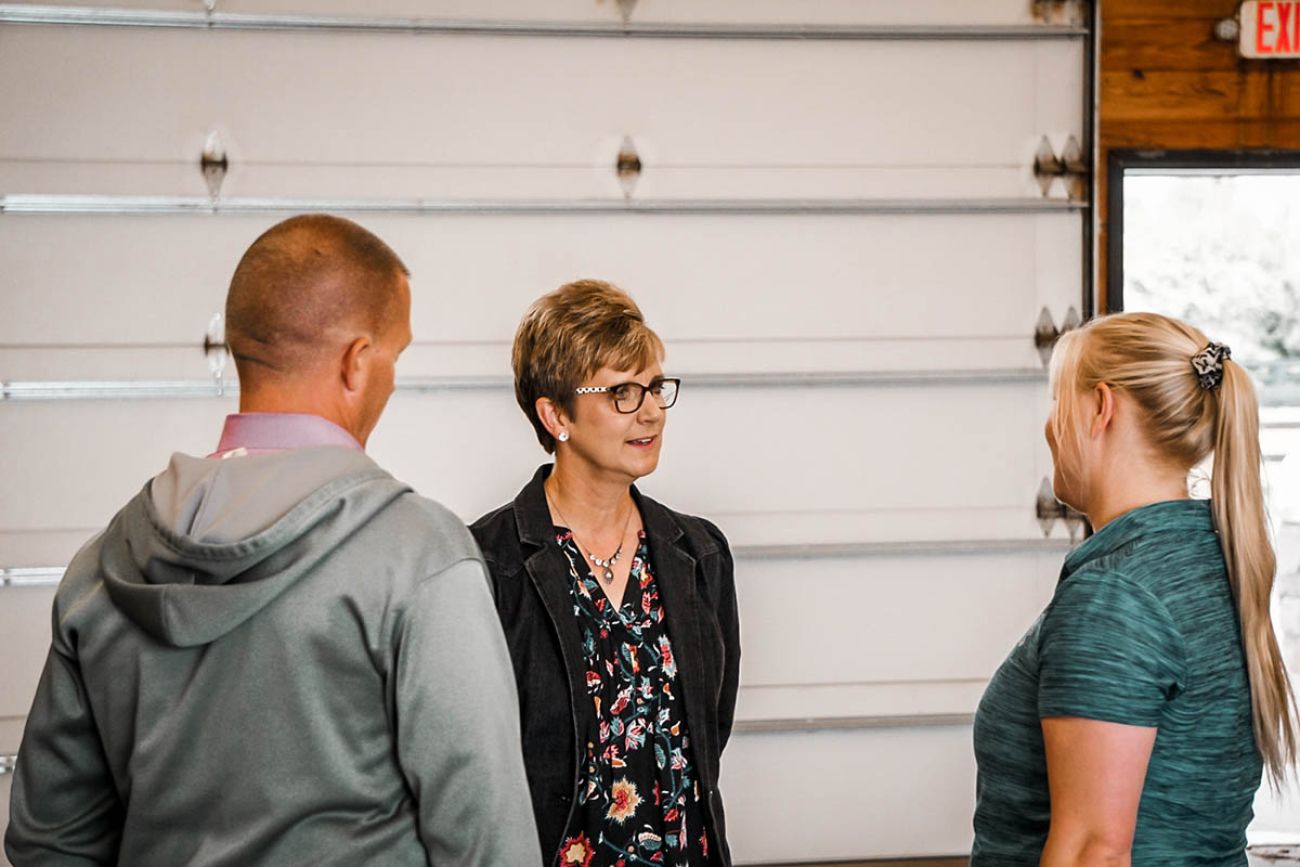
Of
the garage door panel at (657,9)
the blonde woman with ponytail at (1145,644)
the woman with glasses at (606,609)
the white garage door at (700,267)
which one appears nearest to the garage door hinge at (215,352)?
the white garage door at (700,267)

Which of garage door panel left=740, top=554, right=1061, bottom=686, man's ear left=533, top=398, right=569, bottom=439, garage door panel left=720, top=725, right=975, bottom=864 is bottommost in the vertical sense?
garage door panel left=720, top=725, right=975, bottom=864

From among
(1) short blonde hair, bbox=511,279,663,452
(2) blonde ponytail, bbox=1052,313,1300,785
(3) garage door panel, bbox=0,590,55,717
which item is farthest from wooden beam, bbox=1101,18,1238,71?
(3) garage door panel, bbox=0,590,55,717

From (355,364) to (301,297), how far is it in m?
0.09

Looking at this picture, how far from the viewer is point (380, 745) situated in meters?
1.38

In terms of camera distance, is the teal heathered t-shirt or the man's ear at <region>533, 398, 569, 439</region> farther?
the man's ear at <region>533, 398, 569, 439</region>

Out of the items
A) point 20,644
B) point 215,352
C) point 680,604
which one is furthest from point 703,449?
point 20,644

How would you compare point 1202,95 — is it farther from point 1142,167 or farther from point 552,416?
point 552,416

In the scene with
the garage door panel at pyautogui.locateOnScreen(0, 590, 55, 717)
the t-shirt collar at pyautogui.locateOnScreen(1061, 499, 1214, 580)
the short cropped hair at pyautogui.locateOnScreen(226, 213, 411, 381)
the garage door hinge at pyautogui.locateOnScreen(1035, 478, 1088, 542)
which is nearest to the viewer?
the short cropped hair at pyautogui.locateOnScreen(226, 213, 411, 381)

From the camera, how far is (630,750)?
2.23m

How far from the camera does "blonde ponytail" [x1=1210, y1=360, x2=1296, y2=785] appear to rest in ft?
5.38

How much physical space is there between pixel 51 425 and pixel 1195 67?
3.44 m

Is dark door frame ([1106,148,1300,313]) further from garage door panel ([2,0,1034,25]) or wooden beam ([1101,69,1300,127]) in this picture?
garage door panel ([2,0,1034,25])

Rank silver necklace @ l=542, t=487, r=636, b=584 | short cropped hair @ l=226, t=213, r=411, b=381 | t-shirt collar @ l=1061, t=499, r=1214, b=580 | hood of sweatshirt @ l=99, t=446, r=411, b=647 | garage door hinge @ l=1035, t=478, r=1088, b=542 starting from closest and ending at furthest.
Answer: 1. hood of sweatshirt @ l=99, t=446, r=411, b=647
2. short cropped hair @ l=226, t=213, r=411, b=381
3. t-shirt collar @ l=1061, t=499, r=1214, b=580
4. silver necklace @ l=542, t=487, r=636, b=584
5. garage door hinge @ l=1035, t=478, r=1088, b=542

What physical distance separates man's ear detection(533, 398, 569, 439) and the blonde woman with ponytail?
0.92 meters
